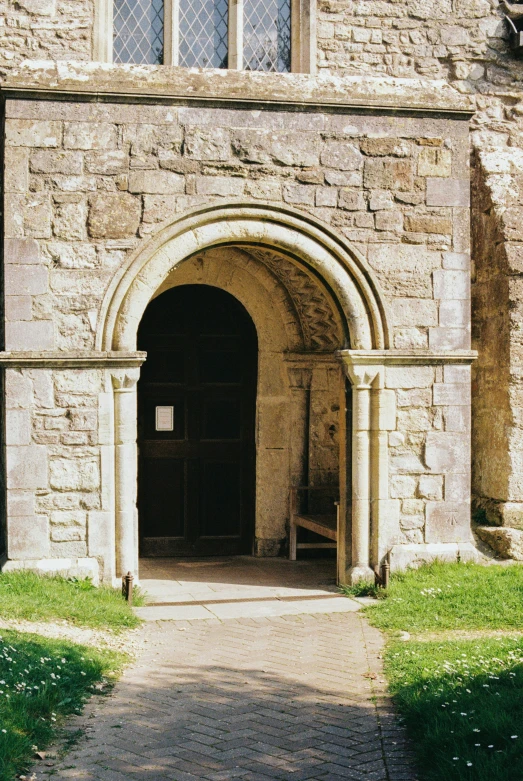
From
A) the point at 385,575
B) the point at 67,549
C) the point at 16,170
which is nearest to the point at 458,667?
the point at 385,575

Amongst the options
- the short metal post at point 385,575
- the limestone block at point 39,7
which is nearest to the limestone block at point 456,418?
the short metal post at point 385,575

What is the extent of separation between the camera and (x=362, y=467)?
25.2 feet

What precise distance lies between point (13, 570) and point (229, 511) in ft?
9.71

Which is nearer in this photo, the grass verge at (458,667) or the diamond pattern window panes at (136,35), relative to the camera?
the grass verge at (458,667)

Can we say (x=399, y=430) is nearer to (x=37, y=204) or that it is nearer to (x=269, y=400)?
(x=269, y=400)

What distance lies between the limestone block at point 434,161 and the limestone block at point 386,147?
0.44 ft

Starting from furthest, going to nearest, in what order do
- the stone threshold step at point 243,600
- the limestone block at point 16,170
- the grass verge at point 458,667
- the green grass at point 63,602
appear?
1. the stone threshold step at point 243,600
2. the limestone block at point 16,170
3. the green grass at point 63,602
4. the grass verge at point 458,667

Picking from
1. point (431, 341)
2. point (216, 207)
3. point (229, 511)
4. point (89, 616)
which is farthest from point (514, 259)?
point (89, 616)

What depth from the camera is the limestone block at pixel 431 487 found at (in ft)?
25.4

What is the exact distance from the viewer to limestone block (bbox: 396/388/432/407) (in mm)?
7742

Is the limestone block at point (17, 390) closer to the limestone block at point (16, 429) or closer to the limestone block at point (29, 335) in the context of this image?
the limestone block at point (16, 429)

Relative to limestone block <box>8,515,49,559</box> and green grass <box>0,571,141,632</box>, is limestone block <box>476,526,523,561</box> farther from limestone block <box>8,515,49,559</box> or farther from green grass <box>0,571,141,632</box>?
limestone block <box>8,515,49,559</box>

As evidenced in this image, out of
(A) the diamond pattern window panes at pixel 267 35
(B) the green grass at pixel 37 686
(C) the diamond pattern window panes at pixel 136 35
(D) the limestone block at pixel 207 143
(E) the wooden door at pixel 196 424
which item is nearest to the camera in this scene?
(B) the green grass at pixel 37 686

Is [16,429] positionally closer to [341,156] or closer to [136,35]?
[341,156]
